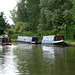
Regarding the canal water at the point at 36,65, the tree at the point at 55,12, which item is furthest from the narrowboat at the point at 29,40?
the canal water at the point at 36,65

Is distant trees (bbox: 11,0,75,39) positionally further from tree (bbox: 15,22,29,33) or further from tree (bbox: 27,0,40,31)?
tree (bbox: 15,22,29,33)

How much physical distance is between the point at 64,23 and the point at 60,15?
294cm

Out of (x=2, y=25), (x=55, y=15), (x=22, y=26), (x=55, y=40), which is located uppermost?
(x=2, y=25)

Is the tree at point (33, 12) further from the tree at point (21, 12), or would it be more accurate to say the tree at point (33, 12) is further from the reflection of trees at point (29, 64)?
the reflection of trees at point (29, 64)

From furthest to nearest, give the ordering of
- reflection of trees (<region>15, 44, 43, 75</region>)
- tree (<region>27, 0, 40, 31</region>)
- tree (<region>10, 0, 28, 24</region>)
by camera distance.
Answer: tree (<region>10, 0, 28, 24</region>), tree (<region>27, 0, 40, 31</region>), reflection of trees (<region>15, 44, 43, 75</region>)

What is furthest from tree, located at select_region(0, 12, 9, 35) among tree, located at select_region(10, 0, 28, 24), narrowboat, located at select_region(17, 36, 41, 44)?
narrowboat, located at select_region(17, 36, 41, 44)

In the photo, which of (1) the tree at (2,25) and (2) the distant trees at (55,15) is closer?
(2) the distant trees at (55,15)

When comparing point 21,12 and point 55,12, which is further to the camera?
point 21,12

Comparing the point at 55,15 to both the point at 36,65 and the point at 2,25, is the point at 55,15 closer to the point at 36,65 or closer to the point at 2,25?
the point at 36,65

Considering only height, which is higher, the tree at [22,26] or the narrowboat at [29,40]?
the tree at [22,26]

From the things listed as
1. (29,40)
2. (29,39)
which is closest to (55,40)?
(29,40)

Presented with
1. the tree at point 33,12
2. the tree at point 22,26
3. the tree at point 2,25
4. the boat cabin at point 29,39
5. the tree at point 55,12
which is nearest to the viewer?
the tree at point 55,12

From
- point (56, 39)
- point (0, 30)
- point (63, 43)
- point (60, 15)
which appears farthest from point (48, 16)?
point (0, 30)

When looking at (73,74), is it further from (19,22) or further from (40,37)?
(19,22)
